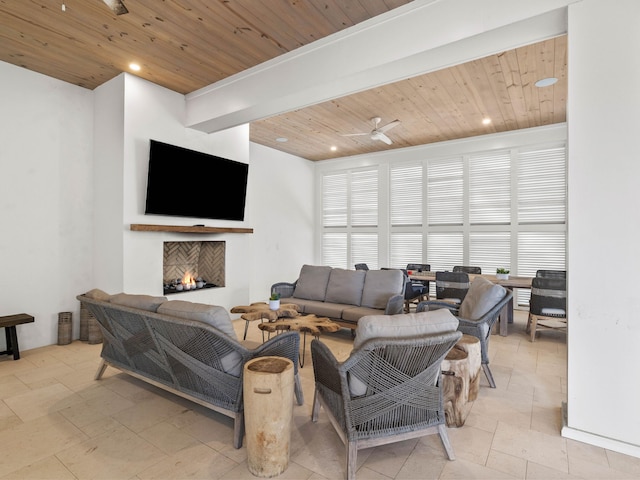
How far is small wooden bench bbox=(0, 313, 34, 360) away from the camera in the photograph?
385 cm

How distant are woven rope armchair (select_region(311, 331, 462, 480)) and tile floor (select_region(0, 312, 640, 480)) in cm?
22

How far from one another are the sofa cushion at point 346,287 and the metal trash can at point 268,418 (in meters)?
2.95

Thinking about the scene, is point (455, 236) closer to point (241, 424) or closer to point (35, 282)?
point (241, 424)

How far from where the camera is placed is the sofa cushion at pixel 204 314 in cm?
235

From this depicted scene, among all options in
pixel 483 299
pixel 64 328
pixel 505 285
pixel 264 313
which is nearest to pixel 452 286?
pixel 505 285

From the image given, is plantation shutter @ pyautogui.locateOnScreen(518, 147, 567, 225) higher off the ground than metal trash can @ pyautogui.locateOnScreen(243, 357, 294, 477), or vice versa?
plantation shutter @ pyautogui.locateOnScreen(518, 147, 567, 225)

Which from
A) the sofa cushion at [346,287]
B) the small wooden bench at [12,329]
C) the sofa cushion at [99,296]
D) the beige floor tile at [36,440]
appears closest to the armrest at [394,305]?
the sofa cushion at [346,287]

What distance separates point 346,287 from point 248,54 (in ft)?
10.3

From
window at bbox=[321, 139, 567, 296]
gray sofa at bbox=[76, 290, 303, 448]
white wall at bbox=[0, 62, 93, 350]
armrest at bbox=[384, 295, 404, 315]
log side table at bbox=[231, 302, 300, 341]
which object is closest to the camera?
gray sofa at bbox=[76, 290, 303, 448]

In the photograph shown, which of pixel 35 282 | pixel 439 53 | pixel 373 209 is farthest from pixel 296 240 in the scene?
pixel 439 53

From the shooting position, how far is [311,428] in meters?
2.53

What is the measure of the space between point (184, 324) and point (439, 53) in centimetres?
288

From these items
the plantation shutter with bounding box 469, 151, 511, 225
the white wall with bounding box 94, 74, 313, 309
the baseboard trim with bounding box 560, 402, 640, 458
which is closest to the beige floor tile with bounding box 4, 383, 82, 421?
the white wall with bounding box 94, 74, 313, 309

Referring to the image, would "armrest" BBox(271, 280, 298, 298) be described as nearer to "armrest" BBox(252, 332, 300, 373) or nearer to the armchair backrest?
"armrest" BBox(252, 332, 300, 373)
